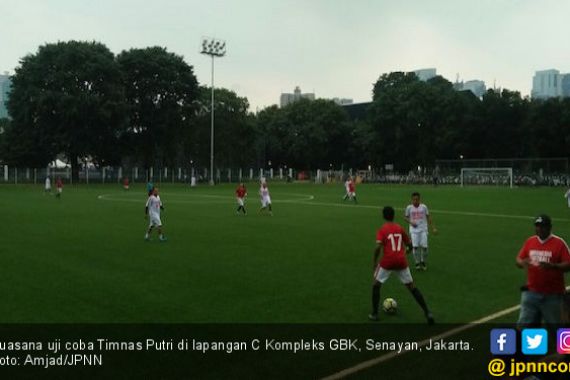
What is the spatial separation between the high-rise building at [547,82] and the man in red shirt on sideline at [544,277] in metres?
154

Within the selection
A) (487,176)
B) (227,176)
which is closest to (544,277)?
(487,176)

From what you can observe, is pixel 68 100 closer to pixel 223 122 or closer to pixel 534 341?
pixel 223 122

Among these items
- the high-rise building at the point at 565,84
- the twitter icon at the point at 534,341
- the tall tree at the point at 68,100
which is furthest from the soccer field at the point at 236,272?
the high-rise building at the point at 565,84

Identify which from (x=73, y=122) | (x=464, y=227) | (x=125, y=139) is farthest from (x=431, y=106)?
(x=464, y=227)

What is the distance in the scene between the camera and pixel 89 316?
30.7 ft

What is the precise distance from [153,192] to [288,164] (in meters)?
89.6

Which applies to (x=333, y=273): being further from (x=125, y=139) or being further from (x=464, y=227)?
(x=125, y=139)

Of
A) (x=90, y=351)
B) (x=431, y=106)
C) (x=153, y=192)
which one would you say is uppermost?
(x=431, y=106)

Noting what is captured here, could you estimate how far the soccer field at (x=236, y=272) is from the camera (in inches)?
387

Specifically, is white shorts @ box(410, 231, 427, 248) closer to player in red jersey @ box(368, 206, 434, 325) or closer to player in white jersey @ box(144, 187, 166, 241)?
player in red jersey @ box(368, 206, 434, 325)

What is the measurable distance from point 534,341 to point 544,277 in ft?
2.59

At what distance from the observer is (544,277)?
692 cm

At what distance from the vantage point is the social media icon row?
6699mm

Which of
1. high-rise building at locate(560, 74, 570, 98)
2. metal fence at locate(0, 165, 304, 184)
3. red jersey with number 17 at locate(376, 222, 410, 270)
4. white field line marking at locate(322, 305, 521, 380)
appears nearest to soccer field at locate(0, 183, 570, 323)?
white field line marking at locate(322, 305, 521, 380)
